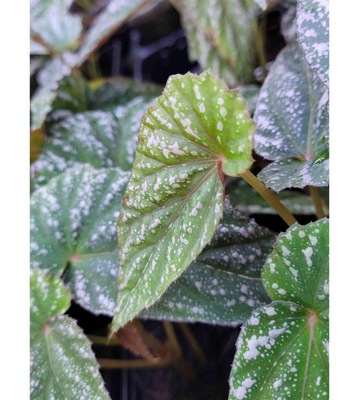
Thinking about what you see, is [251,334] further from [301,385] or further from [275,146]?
[275,146]

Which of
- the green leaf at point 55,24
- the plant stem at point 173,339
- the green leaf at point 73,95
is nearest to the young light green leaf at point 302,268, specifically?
the plant stem at point 173,339

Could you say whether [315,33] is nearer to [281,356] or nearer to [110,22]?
[281,356]

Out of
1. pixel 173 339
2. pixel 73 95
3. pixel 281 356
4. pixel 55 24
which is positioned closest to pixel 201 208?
pixel 281 356

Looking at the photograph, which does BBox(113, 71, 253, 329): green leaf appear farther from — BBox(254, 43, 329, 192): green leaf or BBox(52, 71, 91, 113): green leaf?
BBox(52, 71, 91, 113): green leaf

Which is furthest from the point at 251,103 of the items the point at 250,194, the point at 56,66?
the point at 56,66

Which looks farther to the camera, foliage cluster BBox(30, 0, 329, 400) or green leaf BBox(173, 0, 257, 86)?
green leaf BBox(173, 0, 257, 86)

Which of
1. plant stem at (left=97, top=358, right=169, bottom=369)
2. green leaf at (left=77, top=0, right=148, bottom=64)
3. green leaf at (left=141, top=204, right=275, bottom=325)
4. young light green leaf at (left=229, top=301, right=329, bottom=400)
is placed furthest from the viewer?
green leaf at (left=77, top=0, right=148, bottom=64)

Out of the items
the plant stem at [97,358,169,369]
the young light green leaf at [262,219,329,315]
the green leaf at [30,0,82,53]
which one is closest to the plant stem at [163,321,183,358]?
the plant stem at [97,358,169,369]
